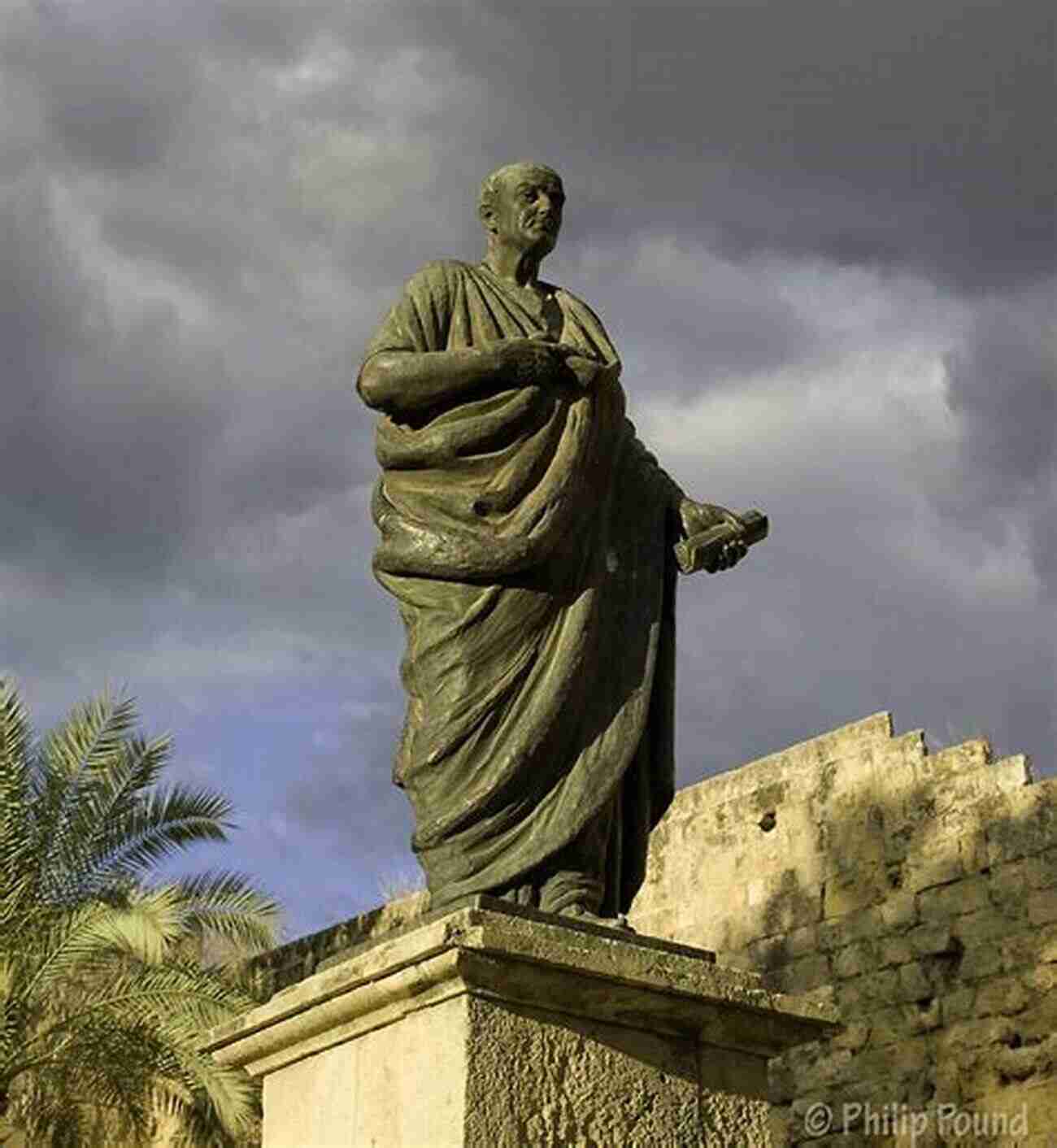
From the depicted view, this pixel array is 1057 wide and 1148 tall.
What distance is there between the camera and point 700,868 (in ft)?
49.8

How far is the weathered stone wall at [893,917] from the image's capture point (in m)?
12.9

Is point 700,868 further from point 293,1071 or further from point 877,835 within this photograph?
point 293,1071

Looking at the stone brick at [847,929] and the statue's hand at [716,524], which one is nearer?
the statue's hand at [716,524]

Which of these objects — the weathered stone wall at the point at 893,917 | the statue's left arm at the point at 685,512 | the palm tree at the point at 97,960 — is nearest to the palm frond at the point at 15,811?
the palm tree at the point at 97,960

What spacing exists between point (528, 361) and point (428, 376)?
0.82 feet

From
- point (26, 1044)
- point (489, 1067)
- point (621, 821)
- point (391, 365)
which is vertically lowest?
point (489, 1067)

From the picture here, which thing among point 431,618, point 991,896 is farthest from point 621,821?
point 991,896

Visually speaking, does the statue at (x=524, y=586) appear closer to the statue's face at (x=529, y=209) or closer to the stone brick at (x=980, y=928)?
the statue's face at (x=529, y=209)

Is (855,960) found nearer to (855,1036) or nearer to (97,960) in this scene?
(855,1036)

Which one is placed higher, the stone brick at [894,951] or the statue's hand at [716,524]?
the stone brick at [894,951]

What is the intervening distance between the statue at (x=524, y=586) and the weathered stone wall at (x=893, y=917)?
309 inches

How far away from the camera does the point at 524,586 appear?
5.31m

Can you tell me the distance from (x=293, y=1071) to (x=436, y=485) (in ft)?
4.66

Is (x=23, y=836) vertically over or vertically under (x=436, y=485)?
over
